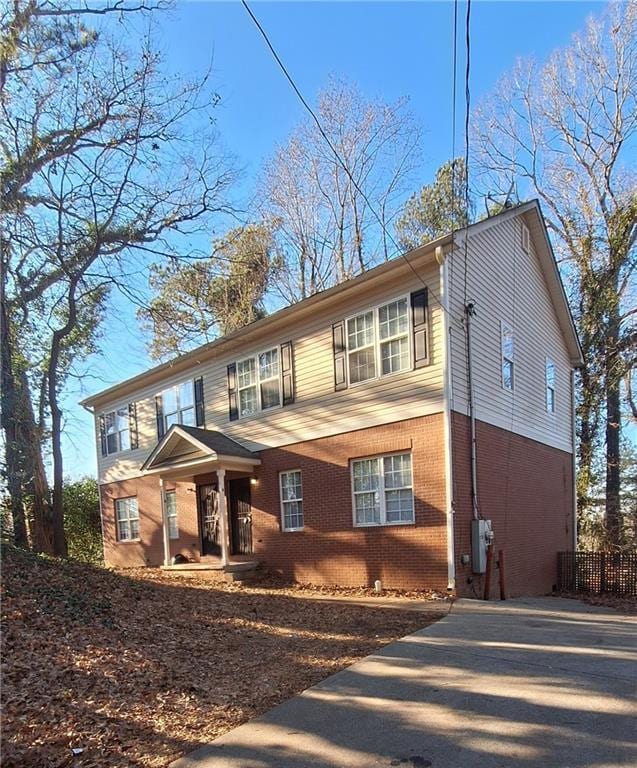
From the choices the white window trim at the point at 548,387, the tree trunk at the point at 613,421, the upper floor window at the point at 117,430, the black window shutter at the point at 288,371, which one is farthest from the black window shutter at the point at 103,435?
the tree trunk at the point at 613,421

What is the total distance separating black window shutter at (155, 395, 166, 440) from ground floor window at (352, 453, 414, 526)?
7.63 meters

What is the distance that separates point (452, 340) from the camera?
948 centimetres

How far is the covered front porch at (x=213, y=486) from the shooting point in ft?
39.9

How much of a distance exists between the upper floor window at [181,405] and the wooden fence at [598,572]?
10303mm

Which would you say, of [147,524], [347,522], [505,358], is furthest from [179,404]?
[505,358]

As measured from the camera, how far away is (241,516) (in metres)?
13.2

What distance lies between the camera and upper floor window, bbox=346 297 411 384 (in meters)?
10.1

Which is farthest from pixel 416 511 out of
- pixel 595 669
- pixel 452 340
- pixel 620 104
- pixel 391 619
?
pixel 620 104

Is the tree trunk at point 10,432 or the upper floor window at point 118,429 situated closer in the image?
the tree trunk at point 10,432

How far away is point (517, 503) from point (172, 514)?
31.4 feet

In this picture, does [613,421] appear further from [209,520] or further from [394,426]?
[209,520]

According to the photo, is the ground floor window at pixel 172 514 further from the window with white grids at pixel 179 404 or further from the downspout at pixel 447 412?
the downspout at pixel 447 412

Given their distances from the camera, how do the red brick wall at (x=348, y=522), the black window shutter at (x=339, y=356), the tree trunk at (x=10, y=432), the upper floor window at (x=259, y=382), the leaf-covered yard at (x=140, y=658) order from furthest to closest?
the upper floor window at (x=259, y=382) < the black window shutter at (x=339, y=356) < the tree trunk at (x=10, y=432) < the red brick wall at (x=348, y=522) < the leaf-covered yard at (x=140, y=658)

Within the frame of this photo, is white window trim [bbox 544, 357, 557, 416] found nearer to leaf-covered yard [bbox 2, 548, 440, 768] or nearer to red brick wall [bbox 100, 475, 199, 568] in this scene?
leaf-covered yard [bbox 2, 548, 440, 768]
